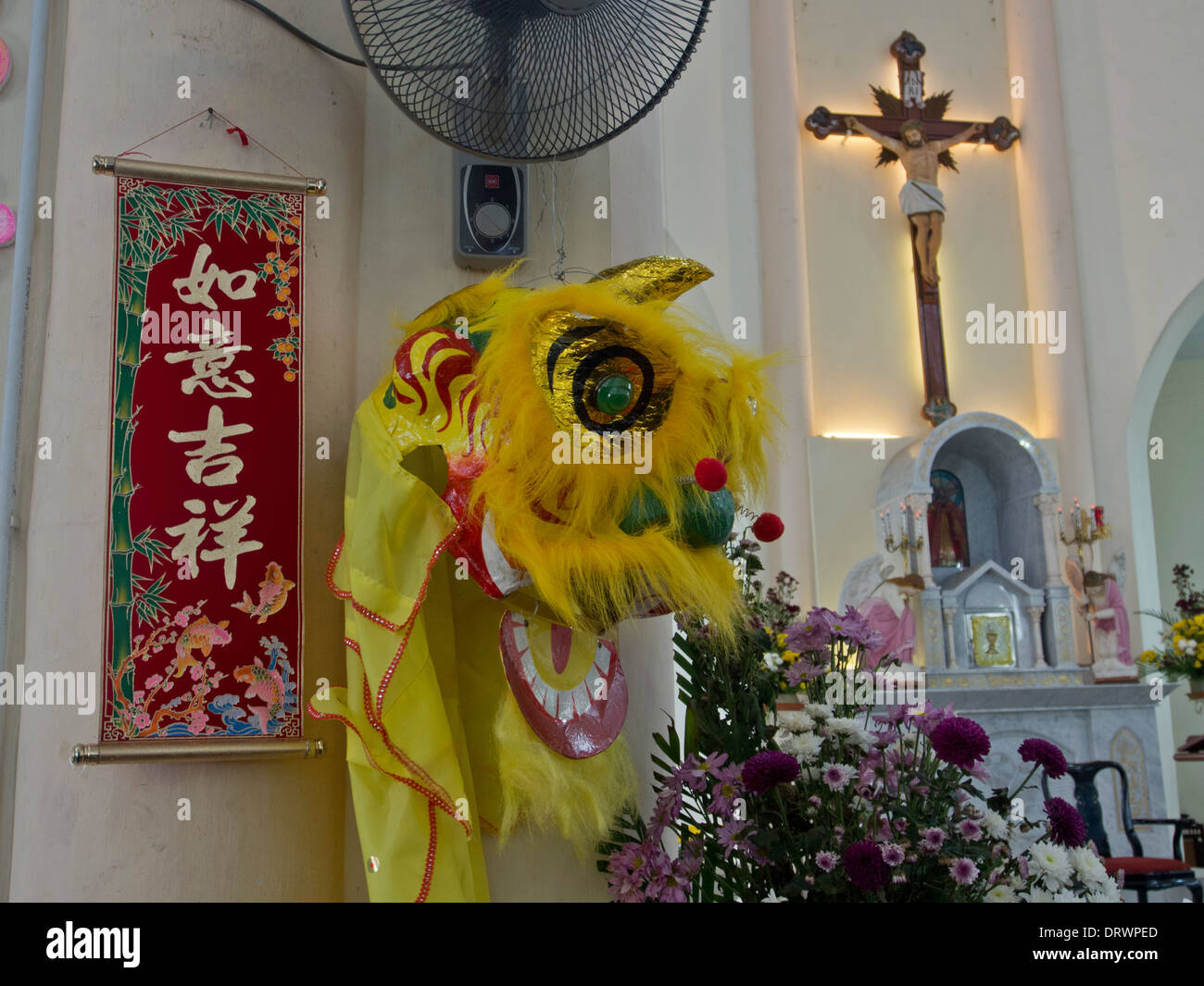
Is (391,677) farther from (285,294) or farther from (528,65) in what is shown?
(528,65)

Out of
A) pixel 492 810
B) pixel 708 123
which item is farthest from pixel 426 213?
pixel 708 123

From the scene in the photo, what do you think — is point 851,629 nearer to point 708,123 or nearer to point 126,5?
point 126,5

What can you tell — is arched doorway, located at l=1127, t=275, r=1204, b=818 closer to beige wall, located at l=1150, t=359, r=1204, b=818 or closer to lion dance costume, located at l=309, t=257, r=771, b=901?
beige wall, located at l=1150, t=359, r=1204, b=818

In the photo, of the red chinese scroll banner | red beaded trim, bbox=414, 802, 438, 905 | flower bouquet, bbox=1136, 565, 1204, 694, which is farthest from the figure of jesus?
red beaded trim, bbox=414, 802, 438, 905

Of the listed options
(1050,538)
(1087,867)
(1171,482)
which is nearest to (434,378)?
(1087,867)

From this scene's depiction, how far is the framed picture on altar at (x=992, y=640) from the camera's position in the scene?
642 cm

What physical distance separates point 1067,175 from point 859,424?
2224 millimetres

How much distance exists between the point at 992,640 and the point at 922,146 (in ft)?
11.1

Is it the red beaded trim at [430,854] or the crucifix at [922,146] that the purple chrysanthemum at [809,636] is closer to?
the red beaded trim at [430,854]

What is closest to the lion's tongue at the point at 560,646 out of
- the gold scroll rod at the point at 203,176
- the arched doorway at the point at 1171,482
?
the gold scroll rod at the point at 203,176

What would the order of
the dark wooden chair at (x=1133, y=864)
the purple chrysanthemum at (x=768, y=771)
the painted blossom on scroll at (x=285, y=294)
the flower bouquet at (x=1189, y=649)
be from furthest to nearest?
the flower bouquet at (x=1189, y=649) < the dark wooden chair at (x=1133, y=864) < the painted blossom on scroll at (x=285, y=294) < the purple chrysanthemum at (x=768, y=771)

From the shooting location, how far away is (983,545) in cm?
721

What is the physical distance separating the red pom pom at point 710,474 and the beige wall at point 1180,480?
279 inches
